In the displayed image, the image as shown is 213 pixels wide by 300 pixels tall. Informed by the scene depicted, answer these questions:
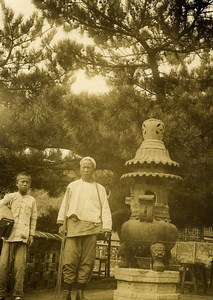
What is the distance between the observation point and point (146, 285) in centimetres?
602

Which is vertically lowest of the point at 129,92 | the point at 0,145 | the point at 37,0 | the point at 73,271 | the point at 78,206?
the point at 73,271

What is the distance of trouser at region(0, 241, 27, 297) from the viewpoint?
15.8ft

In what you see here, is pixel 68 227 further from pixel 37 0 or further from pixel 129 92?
pixel 37 0

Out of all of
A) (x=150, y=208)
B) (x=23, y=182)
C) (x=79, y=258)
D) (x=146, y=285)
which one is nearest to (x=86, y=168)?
(x=23, y=182)

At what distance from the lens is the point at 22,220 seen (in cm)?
498

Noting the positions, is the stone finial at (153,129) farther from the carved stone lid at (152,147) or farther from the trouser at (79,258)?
the trouser at (79,258)

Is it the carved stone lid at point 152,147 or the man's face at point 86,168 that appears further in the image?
the carved stone lid at point 152,147

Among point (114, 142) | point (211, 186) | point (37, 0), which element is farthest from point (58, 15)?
point (211, 186)

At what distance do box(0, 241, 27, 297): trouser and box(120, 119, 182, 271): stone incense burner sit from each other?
6.85 ft

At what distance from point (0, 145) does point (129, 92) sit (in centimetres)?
326

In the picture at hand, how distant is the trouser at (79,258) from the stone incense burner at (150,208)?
156cm

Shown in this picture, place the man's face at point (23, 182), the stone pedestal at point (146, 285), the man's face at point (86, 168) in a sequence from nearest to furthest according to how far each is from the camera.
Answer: the man's face at point (23, 182)
the man's face at point (86, 168)
the stone pedestal at point (146, 285)

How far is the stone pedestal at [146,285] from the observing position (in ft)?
19.6

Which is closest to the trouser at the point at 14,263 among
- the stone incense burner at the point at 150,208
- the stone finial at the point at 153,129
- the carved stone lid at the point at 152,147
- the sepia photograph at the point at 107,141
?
the sepia photograph at the point at 107,141
